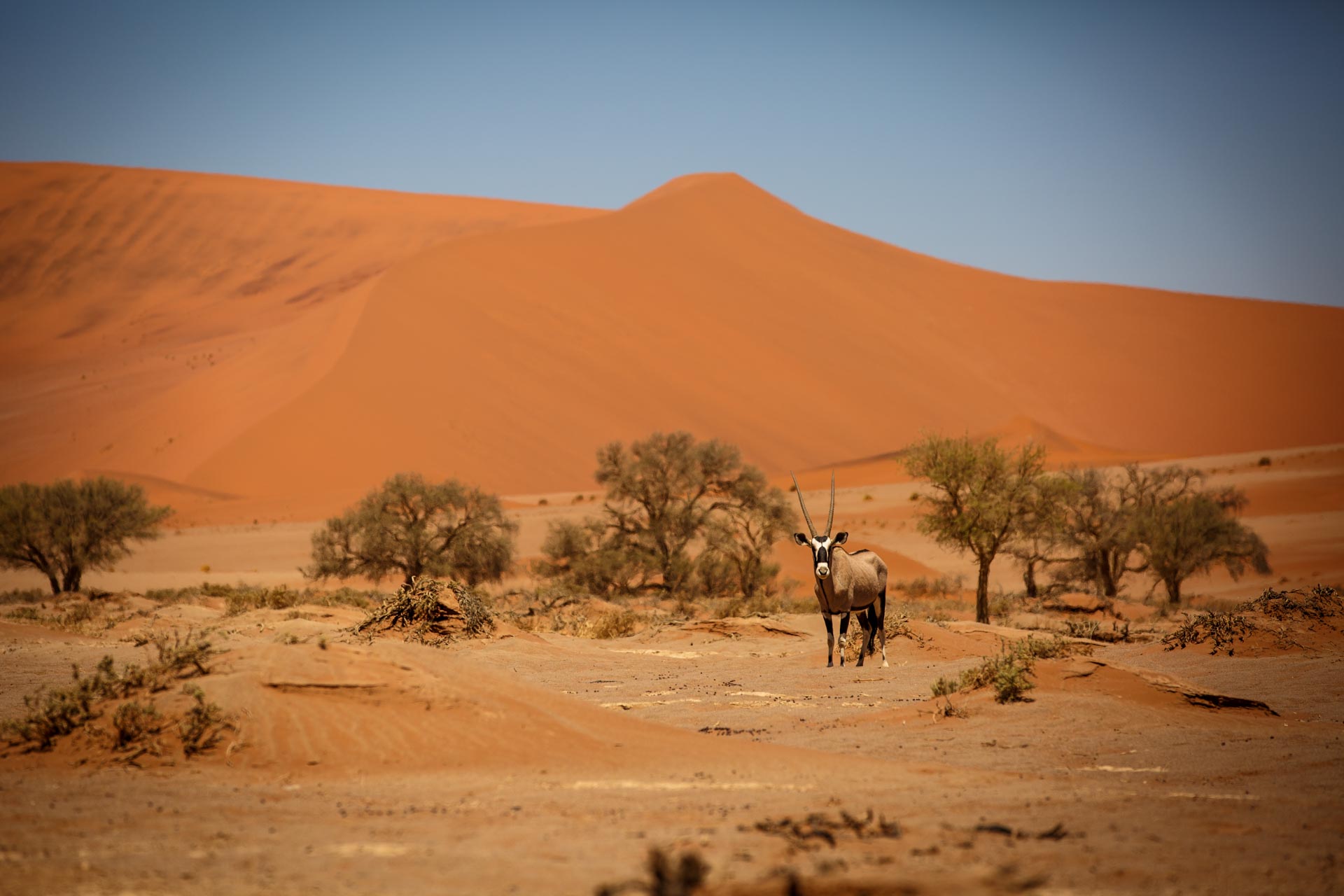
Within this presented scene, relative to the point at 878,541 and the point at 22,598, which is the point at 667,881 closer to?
the point at 22,598

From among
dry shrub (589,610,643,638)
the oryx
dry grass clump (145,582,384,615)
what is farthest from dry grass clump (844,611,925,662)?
dry grass clump (145,582,384,615)

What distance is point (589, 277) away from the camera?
74875 mm

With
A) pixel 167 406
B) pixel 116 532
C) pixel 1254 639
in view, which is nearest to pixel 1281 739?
pixel 1254 639

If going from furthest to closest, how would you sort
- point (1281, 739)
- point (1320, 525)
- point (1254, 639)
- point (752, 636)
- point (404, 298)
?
point (404, 298)
point (1320, 525)
point (752, 636)
point (1254, 639)
point (1281, 739)

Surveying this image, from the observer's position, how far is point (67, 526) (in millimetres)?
25547

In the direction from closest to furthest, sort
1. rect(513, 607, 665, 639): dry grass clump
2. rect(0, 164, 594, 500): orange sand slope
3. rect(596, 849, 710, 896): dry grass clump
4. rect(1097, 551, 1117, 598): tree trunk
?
rect(596, 849, 710, 896): dry grass clump, rect(513, 607, 665, 639): dry grass clump, rect(1097, 551, 1117, 598): tree trunk, rect(0, 164, 594, 500): orange sand slope

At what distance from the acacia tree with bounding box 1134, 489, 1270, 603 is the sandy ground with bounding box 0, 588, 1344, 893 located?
15.0 meters

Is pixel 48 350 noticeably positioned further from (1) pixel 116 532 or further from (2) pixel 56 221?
(1) pixel 116 532

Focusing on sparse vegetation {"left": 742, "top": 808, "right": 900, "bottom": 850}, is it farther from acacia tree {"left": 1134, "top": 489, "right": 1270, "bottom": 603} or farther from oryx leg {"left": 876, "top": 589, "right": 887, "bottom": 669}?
acacia tree {"left": 1134, "top": 489, "right": 1270, "bottom": 603}

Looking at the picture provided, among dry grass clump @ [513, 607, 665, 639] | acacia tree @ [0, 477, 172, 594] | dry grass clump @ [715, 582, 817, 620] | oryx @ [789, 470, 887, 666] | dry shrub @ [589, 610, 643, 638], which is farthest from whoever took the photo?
acacia tree @ [0, 477, 172, 594]

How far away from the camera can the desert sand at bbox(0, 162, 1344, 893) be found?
538 cm

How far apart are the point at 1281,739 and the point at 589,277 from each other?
69.1 m

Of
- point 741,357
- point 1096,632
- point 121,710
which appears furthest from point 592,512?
point 741,357

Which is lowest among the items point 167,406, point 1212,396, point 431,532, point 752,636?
point 752,636
